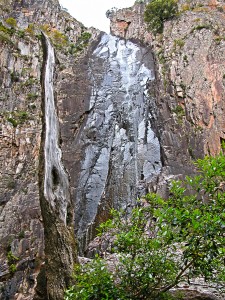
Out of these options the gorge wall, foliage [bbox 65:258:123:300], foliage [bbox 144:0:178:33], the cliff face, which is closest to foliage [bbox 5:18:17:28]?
the gorge wall

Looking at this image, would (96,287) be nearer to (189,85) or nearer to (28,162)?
(28,162)

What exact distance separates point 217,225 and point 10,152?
17.5 metres

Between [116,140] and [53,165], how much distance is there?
12.2m

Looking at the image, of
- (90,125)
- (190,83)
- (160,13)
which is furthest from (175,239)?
(160,13)

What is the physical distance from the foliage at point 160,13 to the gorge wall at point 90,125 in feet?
2.77

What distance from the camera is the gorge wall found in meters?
9.23

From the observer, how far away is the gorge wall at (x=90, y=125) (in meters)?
9.23

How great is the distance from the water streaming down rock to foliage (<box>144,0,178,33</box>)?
3.41m

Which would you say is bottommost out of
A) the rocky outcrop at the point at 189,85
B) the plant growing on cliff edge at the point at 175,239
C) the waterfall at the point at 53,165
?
the plant growing on cliff edge at the point at 175,239

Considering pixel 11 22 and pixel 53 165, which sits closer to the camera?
pixel 53 165

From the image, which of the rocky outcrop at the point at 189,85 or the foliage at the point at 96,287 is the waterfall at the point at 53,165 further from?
the rocky outcrop at the point at 189,85

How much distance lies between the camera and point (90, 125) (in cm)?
2194

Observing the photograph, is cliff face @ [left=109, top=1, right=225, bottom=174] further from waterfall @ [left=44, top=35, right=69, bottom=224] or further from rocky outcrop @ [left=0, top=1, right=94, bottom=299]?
waterfall @ [left=44, top=35, right=69, bottom=224]

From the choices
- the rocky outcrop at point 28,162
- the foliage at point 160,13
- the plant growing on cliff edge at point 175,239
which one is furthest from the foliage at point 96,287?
the foliage at point 160,13
